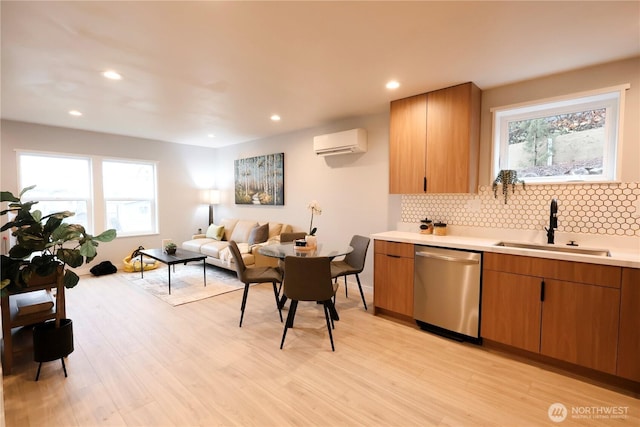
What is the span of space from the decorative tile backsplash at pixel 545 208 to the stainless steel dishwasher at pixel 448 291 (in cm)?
67

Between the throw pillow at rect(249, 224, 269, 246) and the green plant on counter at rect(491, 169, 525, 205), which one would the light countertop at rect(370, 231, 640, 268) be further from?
the throw pillow at rect(249, 224, 269, 246)

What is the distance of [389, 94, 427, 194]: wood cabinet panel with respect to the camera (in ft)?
10.7

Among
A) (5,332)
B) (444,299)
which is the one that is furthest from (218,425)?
(444,299)

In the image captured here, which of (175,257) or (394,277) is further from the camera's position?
(175,257)

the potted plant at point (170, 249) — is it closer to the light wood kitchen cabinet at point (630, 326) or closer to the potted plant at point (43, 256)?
the potted plant at point (43, 256)

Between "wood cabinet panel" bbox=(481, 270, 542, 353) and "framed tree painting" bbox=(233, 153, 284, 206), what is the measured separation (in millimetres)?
3596

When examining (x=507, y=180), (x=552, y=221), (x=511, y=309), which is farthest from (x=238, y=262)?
(x=552, y=221)

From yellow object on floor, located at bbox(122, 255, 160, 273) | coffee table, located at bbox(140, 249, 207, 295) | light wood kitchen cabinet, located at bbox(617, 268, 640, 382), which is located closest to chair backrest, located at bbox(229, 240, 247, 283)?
coffee table, located at bbox(140, 249, 207, 295)

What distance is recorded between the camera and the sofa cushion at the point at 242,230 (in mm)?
5398

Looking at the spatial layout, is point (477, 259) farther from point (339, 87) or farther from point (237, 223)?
point (237, 223)

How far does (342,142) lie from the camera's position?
408 centimetres

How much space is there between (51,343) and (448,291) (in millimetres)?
3238

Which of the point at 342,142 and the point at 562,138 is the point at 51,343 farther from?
the point at 562,138

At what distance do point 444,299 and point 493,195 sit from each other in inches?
47.3
